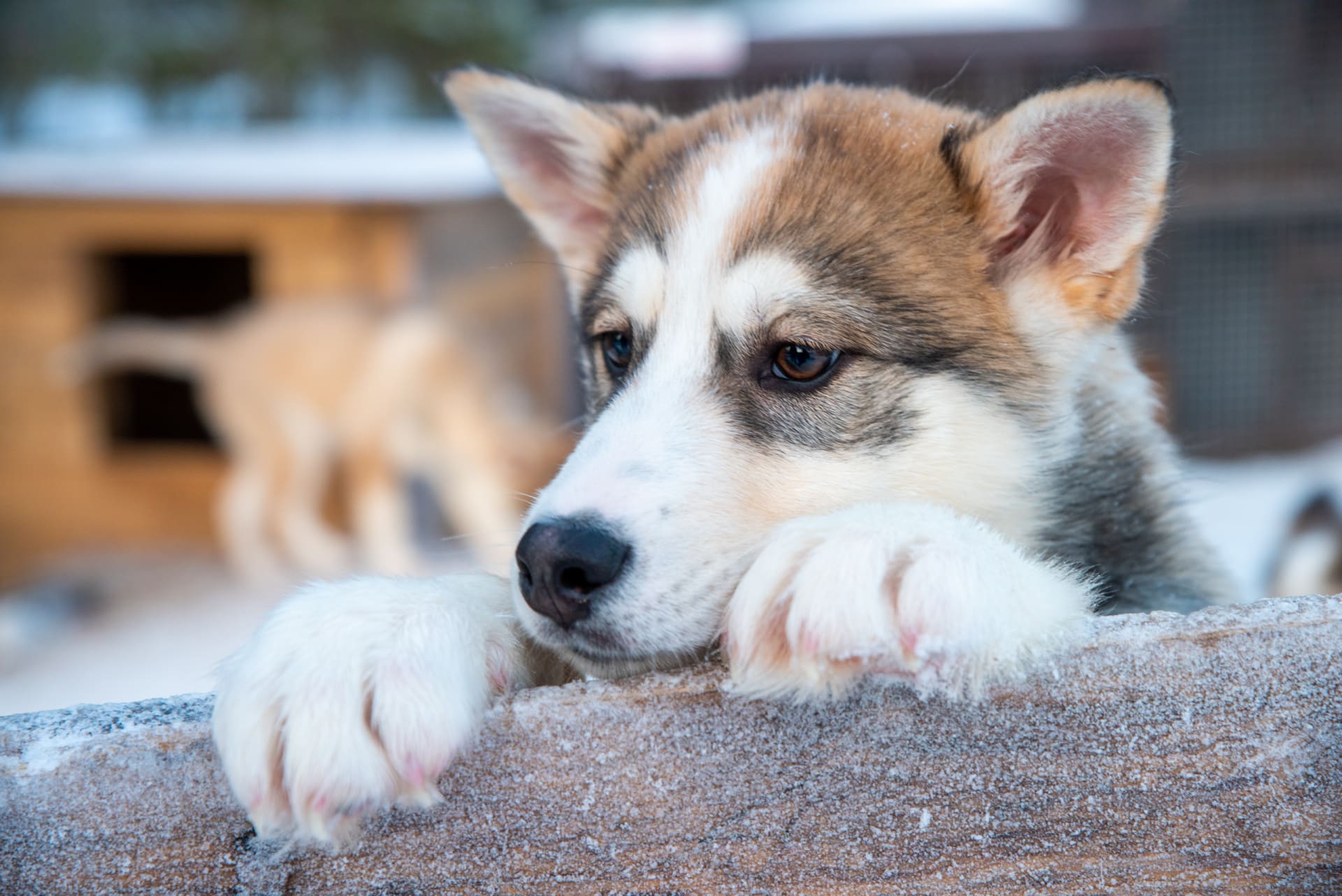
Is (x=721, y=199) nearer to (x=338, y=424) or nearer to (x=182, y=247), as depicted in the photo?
(x=338, y=424)

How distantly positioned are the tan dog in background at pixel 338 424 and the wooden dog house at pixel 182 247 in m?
0.25

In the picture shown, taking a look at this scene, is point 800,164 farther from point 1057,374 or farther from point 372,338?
point 372,338

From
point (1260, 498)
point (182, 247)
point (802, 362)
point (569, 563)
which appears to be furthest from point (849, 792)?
point (182, 247)

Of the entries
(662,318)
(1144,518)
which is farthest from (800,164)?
(1144,518)

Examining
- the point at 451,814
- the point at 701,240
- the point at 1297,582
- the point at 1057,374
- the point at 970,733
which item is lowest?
the point at 1297,582

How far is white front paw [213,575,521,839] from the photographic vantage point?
1308 millimetres

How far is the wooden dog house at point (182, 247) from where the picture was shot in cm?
627

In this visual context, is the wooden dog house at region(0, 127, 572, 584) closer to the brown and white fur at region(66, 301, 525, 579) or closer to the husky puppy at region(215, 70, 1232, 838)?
the brown and white fur at region(66, 301, 525, 579)

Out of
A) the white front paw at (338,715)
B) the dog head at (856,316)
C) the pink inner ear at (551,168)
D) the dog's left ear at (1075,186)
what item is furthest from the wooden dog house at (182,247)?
the white front paw at (338,715)

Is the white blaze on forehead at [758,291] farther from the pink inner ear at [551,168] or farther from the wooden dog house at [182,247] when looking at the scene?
the wooden dog house at [182,247]

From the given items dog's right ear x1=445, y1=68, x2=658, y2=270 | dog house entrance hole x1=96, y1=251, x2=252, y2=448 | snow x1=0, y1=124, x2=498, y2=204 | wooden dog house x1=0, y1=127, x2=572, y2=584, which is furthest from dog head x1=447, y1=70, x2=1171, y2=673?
dog house entrance hole x1=96, y1=251, x2=252, y2=448

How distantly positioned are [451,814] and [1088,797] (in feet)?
2.57

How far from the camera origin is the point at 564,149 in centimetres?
278

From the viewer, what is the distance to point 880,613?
134 centimetres
